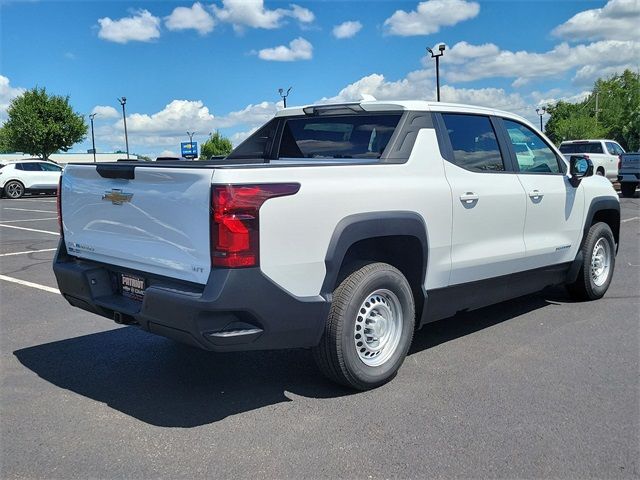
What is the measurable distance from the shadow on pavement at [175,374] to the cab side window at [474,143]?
149cm

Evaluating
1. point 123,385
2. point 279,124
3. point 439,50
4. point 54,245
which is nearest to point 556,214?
point 279,124

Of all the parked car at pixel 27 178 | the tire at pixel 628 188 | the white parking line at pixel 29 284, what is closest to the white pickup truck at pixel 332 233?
the white parking line at pixel 29 284

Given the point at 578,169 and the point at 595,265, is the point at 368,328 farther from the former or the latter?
the point at 595,265

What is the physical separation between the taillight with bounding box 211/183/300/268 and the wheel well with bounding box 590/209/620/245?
4.55 meters

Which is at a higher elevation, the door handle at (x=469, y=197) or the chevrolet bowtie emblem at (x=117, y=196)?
the chevrolet bowtie emblem at (x=117, y=196)

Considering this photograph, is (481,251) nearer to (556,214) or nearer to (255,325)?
(556,214)

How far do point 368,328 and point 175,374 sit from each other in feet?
4.82

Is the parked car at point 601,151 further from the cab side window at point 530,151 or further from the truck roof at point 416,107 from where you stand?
the truck roof at point 416,107

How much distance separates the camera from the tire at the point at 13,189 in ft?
86.8

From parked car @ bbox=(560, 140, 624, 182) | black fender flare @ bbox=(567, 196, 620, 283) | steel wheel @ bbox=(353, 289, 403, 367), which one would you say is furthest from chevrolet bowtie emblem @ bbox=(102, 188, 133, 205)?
parked car @ bbox=(560, 140, 624, 182)

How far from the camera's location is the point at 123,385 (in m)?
4.18

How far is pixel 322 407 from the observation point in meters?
3.75

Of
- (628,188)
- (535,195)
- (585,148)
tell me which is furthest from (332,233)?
(585,148)

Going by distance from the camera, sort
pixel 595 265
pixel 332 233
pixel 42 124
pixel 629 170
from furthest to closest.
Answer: pixel 42 124 < pixel 629 170 < pixel 595 265 < pixel 332 233
